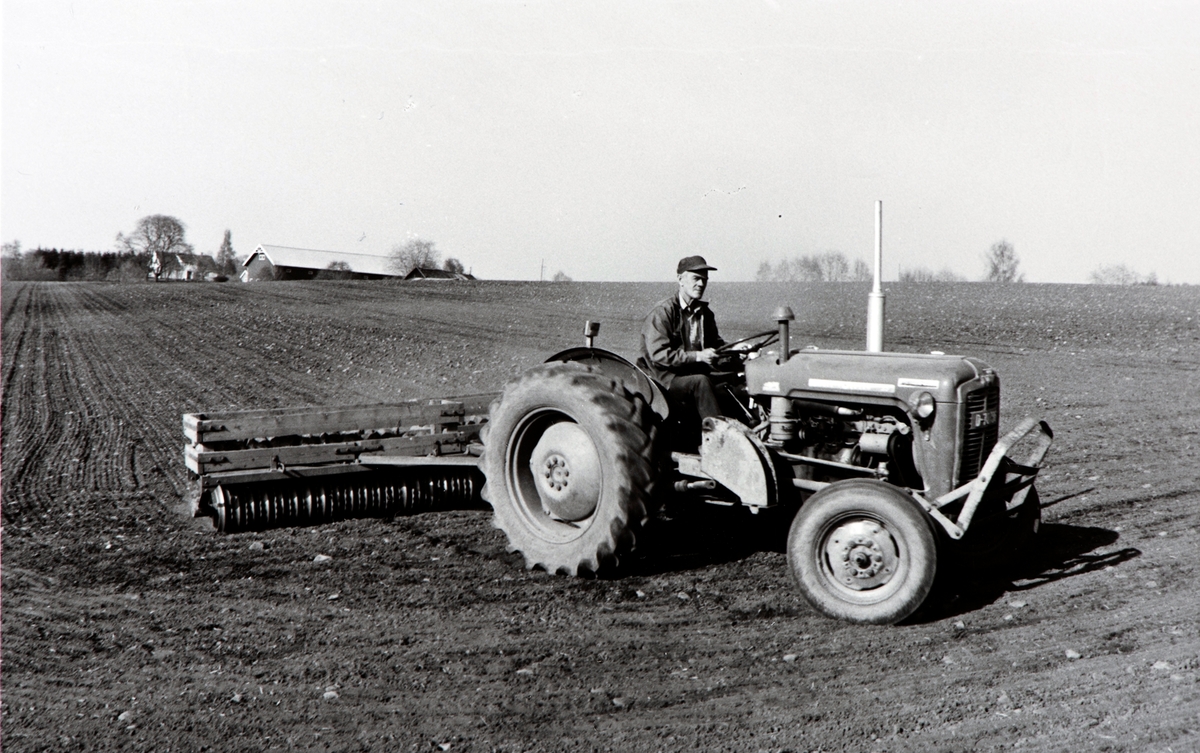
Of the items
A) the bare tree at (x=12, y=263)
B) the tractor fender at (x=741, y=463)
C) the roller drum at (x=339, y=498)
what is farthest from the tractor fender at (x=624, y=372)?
the bare tree at (x=12, y=263)

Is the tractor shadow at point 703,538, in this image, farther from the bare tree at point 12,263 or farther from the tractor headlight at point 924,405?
the bare tree at point 12,263

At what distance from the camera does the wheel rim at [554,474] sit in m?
5.38

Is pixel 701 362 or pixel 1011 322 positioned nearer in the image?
pixel 701 362

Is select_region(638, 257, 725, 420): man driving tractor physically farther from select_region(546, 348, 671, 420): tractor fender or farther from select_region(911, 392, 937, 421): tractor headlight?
select_region(911, 392, 937, 421): tractor headlight

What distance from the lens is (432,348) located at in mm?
17297

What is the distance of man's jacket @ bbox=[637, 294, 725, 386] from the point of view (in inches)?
211

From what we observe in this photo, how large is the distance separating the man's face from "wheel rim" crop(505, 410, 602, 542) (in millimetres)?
971

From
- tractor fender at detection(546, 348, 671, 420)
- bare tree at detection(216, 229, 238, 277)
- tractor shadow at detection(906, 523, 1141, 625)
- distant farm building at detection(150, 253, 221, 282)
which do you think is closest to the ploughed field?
tractor shadow at detection(906, 523, 1141, 625)

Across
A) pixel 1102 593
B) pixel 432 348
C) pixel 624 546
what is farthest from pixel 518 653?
pixel 432 348

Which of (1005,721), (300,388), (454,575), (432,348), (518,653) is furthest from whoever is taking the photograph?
(432,348)

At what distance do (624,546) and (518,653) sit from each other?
1.06 m

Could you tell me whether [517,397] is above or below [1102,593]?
above

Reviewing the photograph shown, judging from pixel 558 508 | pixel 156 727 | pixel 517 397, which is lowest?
pixel 156 727

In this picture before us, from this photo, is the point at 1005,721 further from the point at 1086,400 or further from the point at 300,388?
the point at 300,388
